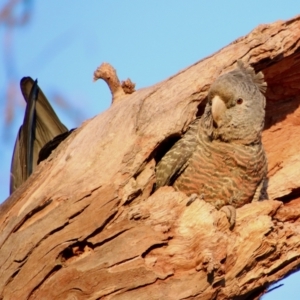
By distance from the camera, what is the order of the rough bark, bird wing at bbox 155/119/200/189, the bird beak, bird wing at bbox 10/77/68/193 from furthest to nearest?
bird wing at bbox 10/77/68/193, bird wing at bbox 155/119/200/189, the bird beak, the rough bark

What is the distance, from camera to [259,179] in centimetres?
491

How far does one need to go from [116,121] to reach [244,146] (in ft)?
3.16

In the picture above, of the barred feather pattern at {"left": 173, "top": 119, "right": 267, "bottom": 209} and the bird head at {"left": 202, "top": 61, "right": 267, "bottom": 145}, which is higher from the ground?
the bird head at {"left": 202, "top": 61, "right": 267, "bottom": 145}

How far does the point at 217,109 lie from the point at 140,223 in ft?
3.39

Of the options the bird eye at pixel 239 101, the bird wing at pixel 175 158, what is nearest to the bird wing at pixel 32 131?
the bird wing at pixel 175 158

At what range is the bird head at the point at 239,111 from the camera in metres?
4.66

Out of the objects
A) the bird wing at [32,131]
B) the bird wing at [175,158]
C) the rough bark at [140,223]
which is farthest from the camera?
the bird wing at [32,131]

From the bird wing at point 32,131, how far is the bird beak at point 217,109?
1.46m

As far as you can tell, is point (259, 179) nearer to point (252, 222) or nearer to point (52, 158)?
point (252, 222)

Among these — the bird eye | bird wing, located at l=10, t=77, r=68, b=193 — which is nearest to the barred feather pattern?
the bird eye

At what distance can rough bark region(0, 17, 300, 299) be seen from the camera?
13.6 feet

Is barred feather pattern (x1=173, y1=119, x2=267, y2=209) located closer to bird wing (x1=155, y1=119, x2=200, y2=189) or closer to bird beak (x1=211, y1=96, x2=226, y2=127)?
bird wing (x1=155, y1=119, x2=200, y2=189)

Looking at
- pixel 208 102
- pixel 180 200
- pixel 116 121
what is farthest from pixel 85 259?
pixel 208 102

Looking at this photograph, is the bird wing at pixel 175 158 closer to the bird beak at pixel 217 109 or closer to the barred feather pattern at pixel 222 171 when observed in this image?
the barred feather pattern at pixel 222 171
